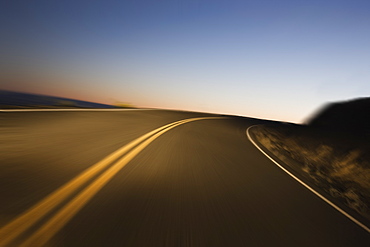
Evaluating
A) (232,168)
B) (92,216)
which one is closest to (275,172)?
(232,168)

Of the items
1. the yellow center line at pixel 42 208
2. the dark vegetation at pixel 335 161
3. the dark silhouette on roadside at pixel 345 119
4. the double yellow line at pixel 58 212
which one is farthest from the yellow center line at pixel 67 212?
the dark silhouette on roadside at pixel 345 119

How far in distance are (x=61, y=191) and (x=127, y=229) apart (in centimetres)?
126

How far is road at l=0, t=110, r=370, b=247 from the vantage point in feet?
8.29

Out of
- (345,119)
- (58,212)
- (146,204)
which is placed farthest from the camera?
(345,119)

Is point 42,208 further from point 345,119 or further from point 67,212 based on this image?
point 345,119

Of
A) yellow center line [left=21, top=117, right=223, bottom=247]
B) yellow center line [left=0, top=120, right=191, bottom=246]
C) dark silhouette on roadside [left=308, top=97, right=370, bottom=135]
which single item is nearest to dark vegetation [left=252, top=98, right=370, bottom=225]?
dark silhouette on roadside [left=308, top=97, right=370, bottom=135]

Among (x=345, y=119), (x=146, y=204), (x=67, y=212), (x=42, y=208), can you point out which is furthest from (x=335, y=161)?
(x=345, y=119)

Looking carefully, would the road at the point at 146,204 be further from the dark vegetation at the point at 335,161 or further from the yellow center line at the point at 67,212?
the dark vegetation at the point at 335,161

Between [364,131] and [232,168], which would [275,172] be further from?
[364,131]

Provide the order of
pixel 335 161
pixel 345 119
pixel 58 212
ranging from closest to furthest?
pixel 58 212 → pixel 335 161 → pixel 345 119

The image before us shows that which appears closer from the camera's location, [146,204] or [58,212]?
[58,212]

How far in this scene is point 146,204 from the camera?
3365mm

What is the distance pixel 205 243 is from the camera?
2.59 meters

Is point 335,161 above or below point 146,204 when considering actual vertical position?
below
